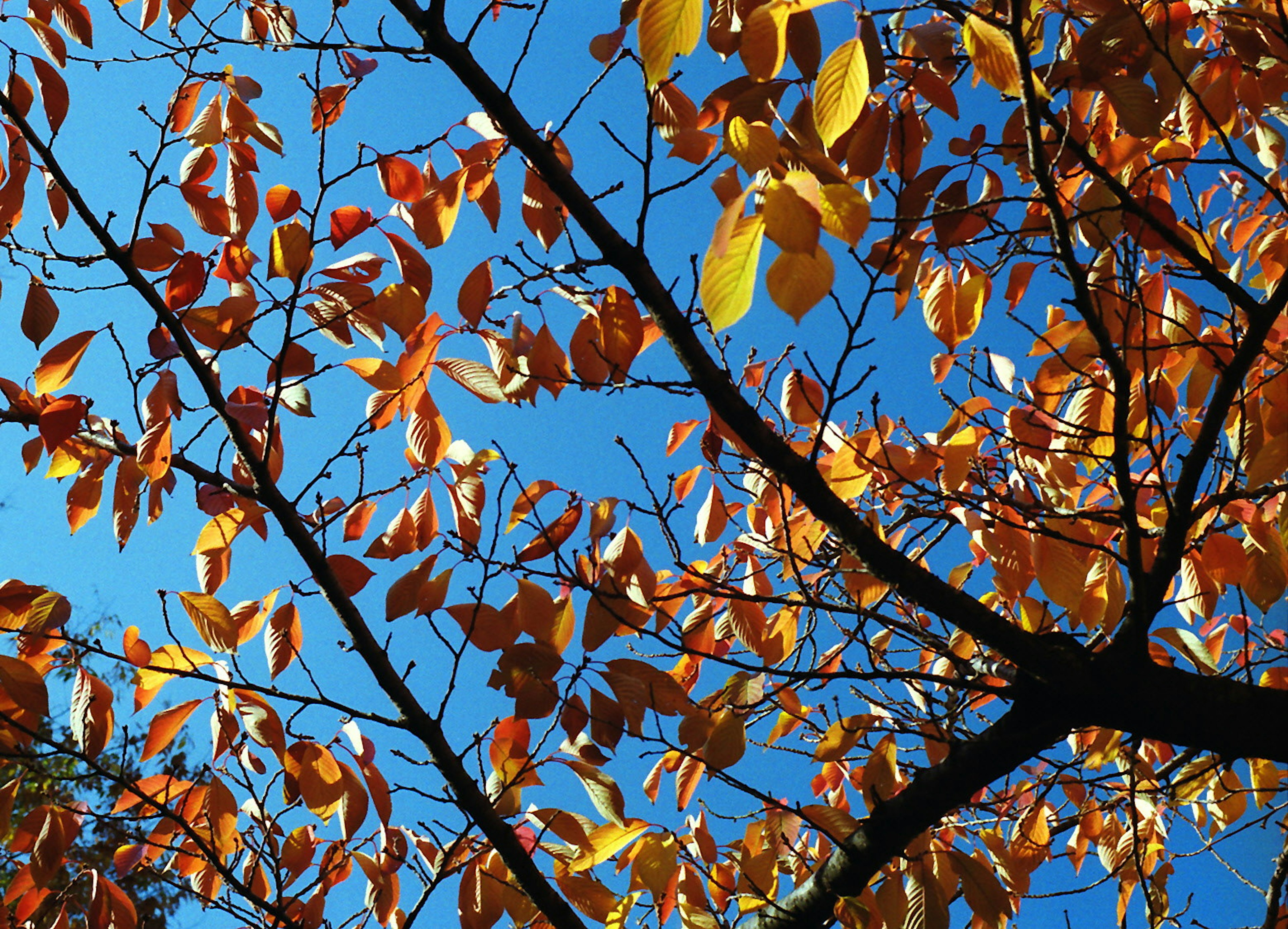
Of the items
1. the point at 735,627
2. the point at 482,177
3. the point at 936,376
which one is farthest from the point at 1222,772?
the point at 482,177

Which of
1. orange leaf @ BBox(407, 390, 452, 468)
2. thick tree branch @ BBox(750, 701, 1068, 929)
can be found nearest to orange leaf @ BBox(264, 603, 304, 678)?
orange leaf @ BBox(407, 390, 452, 468)

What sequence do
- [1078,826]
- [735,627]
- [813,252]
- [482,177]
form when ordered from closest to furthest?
[813,252] → [482,177] → [735,627] → [1078,826]

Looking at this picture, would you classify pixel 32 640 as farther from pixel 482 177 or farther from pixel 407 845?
pixel 482 177

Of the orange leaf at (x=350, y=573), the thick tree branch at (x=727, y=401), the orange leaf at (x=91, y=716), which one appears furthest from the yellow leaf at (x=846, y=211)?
the orange leaf at (x=91, y=716)

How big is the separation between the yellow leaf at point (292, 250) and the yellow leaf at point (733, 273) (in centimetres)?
113

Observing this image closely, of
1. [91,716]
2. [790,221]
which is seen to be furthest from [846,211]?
[91,716]

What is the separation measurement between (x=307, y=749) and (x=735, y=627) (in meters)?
0.96

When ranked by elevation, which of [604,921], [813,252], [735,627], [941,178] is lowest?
[604,921]

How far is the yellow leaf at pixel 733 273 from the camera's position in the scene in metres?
0.85

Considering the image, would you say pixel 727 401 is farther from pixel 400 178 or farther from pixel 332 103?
pixel 332 103

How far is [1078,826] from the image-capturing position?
9.25 feet

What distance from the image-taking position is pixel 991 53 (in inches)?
44.1

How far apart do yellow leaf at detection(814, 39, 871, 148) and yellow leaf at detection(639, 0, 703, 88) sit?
19cm

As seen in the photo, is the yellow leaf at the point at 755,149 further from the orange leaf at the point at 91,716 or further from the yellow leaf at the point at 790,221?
the orange leaf at the point at 91,716
